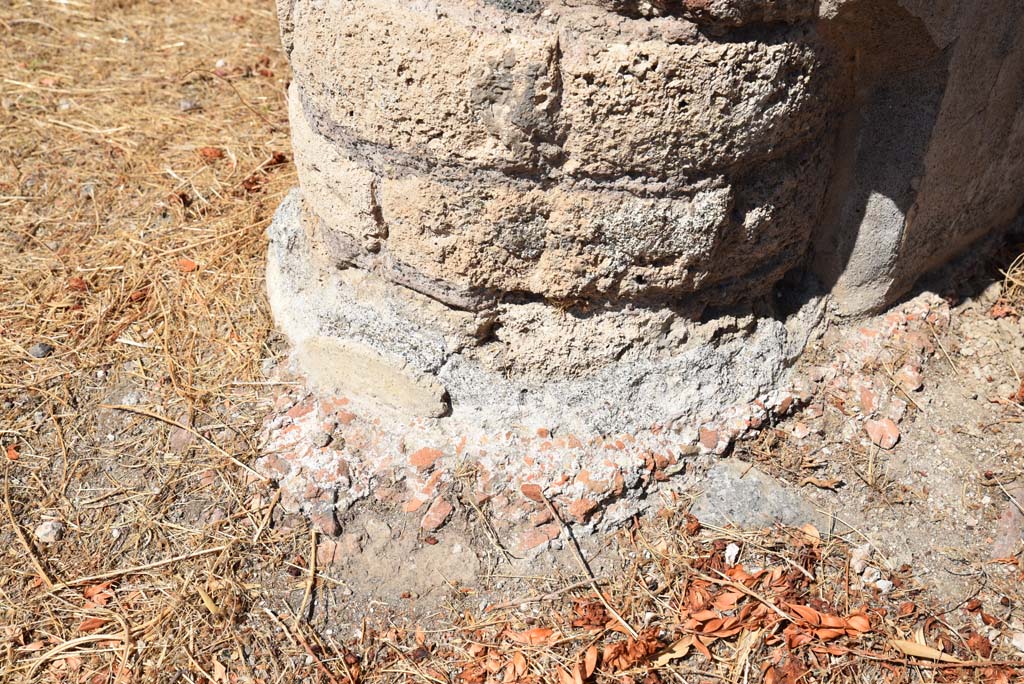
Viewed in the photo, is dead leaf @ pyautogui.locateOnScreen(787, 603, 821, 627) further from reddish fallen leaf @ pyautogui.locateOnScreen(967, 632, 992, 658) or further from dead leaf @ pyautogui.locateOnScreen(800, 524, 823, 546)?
reddish fallen leaf @ pyautogui.locateOnScreen(967, 632, 992, 658)

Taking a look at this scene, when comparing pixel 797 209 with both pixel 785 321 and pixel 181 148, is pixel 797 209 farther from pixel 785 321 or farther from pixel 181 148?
pixel 181 148

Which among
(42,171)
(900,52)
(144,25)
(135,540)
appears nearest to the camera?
(900,52)

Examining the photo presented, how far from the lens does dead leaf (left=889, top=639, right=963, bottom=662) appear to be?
6.06 ft

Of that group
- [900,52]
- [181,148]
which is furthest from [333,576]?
[181,148]

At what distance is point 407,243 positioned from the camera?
2008mm

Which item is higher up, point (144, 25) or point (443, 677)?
point (144, 25)

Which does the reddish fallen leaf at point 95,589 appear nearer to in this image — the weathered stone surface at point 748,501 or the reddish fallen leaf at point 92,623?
the reddish fallen leaf at point 92,623

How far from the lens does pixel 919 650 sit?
73.2 inches

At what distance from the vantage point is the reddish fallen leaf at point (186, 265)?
2742mm

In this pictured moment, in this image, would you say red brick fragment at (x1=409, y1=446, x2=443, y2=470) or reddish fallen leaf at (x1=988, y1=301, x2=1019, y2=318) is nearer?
red brick fragment at (x1=409, y1=446, x2=443, y2=470)

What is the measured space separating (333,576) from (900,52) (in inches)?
66.3

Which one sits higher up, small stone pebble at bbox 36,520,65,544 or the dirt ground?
the dirt ground

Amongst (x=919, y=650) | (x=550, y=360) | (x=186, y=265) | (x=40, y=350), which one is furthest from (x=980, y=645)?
(x=40, y=350)

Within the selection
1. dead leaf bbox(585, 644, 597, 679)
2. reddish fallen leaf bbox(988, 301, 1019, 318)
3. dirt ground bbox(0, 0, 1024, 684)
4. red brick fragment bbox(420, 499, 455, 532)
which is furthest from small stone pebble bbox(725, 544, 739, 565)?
reddish fallen leaf bbox(988, 301, 1019, 318)
